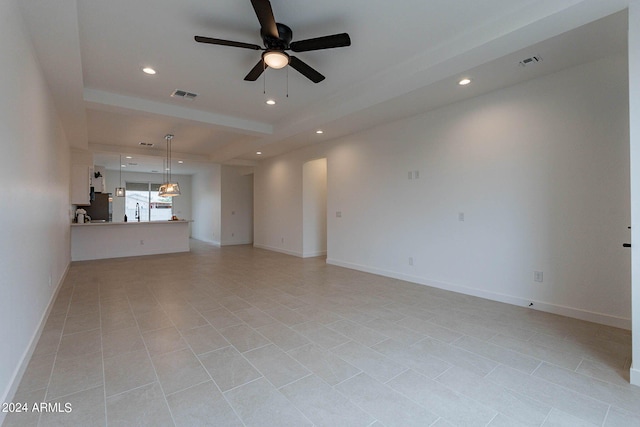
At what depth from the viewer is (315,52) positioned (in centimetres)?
319

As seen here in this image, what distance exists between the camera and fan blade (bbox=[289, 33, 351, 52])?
7.98 ft

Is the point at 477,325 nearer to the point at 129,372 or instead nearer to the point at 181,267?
the point at 129,372

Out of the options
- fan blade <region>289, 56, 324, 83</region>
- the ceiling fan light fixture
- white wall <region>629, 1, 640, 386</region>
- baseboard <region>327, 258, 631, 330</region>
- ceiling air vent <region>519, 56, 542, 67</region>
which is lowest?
baseboard <region>327, 258, 631, 330</region>

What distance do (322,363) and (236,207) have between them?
8.39 m

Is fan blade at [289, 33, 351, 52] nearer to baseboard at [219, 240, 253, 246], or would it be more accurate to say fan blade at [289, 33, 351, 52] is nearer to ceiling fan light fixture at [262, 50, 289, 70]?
ceiling fan light fixture at [262, 50, 289, 70]

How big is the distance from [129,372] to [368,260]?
13.7 ft

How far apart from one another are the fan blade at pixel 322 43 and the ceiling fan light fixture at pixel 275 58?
124 mm

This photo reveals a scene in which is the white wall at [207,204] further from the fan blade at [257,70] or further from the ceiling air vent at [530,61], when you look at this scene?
the ceiling air vent at [530,61]

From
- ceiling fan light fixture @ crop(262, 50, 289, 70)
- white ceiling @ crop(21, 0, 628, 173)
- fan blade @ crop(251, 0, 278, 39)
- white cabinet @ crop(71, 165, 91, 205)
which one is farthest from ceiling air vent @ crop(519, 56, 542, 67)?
white cabinet @ crop(71, 165, 91, 205)

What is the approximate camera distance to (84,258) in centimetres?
694

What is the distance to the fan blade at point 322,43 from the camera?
7.98ft

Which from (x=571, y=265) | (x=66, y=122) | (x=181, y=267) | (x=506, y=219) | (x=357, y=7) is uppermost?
(x=357, y=7)

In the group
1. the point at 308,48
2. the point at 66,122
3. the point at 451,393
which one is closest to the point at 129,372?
the point at 451,393

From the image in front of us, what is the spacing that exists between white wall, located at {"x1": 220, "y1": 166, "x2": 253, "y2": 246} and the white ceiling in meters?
4.73
